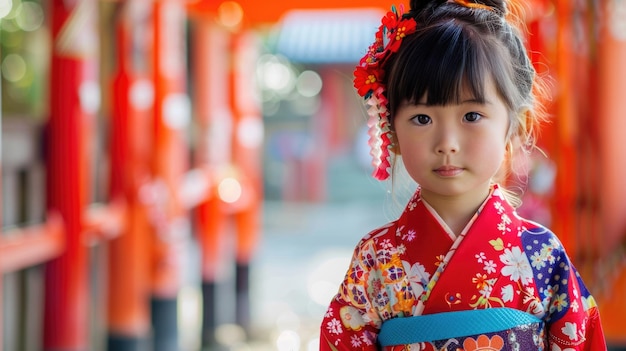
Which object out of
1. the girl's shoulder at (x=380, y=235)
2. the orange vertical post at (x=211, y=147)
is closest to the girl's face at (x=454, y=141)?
the girl's shoulder at (x=380, y=235)

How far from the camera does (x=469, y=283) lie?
1.36m

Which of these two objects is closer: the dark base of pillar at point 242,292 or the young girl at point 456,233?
the young girl at point 456,233

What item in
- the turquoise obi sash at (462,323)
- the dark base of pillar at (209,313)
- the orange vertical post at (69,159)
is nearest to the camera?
the turquoise obi sash at (462,323)

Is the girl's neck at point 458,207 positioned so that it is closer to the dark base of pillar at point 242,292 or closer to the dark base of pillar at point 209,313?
the dark base of pillar at point 209,313

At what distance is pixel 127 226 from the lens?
165 inches

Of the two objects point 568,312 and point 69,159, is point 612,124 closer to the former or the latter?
point 69,159

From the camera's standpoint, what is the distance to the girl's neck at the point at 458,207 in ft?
4.70

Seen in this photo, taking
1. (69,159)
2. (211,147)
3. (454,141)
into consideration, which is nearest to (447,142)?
(454,141)

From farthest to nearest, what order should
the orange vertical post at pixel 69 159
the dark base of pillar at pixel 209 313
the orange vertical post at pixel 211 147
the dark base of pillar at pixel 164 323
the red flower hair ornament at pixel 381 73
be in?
the dark base of pillar at pixel 209 313 → the orange vertical post at pixel 211 147 → the dark base of pillar at pixel 164 323 → the orange vertical post at pixel 69 159 → the red flower hair ornament at pixel 381 73

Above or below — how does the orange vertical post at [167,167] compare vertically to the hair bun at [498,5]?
below

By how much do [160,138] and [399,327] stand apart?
3275 millimetres

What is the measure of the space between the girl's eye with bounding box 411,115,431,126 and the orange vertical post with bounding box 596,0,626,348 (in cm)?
300

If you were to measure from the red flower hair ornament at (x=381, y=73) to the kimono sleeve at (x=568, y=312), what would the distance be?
0.32 meters

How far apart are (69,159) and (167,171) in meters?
1.15
